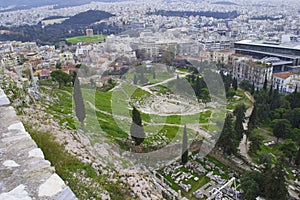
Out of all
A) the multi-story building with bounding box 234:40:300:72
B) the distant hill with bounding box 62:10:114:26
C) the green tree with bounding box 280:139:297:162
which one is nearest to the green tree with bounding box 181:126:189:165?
the green tree with bounding box 280:139:297:162

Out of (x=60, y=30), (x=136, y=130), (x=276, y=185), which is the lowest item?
(x=276, y=185)

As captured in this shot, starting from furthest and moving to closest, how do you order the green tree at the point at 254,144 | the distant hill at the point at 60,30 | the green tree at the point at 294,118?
the distant hill at the point at 60,30 → the green tree at the point at 294,118 → the green tree at the point at 254,144

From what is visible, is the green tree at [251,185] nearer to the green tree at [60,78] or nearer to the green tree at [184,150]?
the green tree at [184,150]

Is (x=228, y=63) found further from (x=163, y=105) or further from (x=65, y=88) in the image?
(x=65, y=88)

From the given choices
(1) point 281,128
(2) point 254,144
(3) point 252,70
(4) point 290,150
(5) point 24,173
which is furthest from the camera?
(3) point 252,70

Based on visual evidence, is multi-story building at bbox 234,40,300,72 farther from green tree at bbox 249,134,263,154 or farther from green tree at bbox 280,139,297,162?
green tree at bbox 280,139,297,162

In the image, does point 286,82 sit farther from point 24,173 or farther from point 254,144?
point 24,173

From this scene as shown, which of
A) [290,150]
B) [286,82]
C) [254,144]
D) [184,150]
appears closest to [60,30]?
[286,82]

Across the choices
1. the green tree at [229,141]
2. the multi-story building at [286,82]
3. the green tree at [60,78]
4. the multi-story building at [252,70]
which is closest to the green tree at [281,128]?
the green tree at [229,141]
